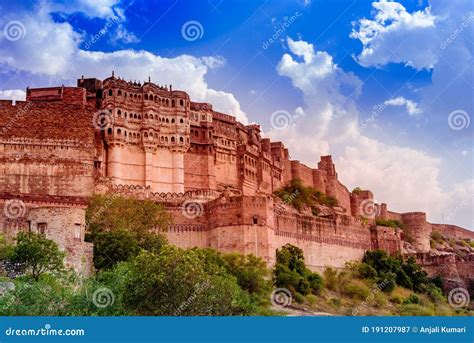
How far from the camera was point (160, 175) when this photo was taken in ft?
132

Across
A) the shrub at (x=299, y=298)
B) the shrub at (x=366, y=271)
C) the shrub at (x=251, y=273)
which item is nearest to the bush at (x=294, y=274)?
the shrub at (x=299, y=298)

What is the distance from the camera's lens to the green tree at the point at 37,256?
2419 cm

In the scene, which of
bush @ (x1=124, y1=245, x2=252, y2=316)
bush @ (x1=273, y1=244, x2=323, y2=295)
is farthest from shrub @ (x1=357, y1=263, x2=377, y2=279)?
bush @ (x1=124, y1=245, x2=252, y2=316)

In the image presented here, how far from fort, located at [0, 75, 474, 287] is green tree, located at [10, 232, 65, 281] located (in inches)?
46.8

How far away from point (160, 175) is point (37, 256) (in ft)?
53.3

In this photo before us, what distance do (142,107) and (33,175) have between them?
744 cm

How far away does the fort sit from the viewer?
111 ft

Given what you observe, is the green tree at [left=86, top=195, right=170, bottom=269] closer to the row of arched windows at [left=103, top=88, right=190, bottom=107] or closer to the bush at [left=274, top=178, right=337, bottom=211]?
the row of arched windows at [left=103, top=88, right=190, bottom=107]

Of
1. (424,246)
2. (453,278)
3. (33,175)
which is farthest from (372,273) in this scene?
(33,175)

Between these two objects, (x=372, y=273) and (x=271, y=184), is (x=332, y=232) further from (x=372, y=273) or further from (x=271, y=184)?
(x=271, y=184)

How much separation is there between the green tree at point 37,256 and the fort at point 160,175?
119 cm

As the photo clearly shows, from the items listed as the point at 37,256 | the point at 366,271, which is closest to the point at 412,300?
the point at 366,271

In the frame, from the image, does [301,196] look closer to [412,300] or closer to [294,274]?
[412,300]

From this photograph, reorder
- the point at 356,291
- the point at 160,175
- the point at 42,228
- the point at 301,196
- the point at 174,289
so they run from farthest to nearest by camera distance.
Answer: the point at 301,196, the point at 160,175, the point at 356,291, the point at 42,228, the point at 174,289
